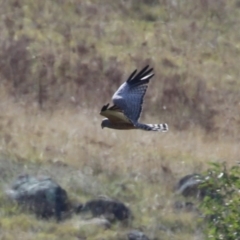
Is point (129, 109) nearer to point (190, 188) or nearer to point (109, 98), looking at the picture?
point (190, 188)

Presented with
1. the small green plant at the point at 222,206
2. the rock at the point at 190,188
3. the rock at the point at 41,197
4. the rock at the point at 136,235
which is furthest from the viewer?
the rock at the point at 190,188

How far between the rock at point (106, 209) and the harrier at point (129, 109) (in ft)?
5.34

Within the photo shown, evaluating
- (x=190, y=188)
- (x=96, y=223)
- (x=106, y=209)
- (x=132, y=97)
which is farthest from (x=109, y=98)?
(x=132, y=97)

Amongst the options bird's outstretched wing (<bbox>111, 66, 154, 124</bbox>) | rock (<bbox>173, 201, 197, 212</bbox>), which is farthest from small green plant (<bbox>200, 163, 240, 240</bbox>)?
rock (<bbox>173, 201, 197, 212</bbox>)

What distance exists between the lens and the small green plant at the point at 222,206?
312 inches

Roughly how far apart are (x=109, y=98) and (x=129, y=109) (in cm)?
651

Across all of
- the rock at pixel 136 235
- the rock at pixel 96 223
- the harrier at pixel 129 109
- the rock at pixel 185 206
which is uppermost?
the harrier at pixel 129 109

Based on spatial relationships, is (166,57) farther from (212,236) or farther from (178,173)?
(212,236)

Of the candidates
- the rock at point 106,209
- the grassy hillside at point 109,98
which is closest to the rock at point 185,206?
the grassy hillside at point 109,98

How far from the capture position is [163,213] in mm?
11812

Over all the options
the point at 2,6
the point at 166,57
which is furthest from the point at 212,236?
the point at 2,6

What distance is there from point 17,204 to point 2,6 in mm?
8341

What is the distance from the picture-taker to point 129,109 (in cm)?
961

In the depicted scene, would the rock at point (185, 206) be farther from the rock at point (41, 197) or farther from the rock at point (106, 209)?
the rock at point (41, 197)
